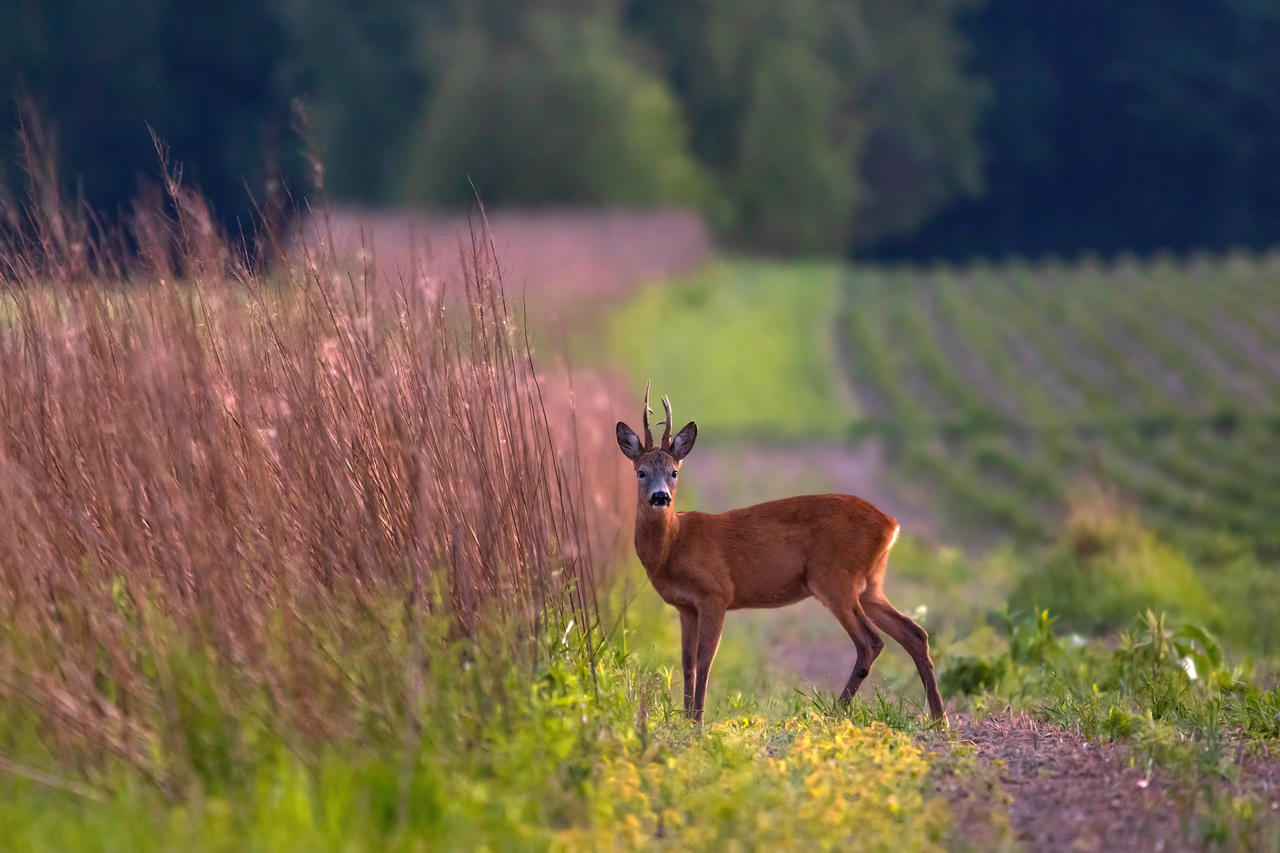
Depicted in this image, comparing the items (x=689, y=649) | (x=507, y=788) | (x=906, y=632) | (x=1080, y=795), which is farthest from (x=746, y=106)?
(x=507, y=788)

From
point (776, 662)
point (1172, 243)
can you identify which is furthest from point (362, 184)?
point (776, 662)

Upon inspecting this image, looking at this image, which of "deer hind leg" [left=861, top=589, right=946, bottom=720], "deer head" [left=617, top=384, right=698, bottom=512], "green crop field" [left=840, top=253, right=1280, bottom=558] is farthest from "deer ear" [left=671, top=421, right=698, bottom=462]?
"green crop field" [left=840, top=253, right=1280, bottom=558]

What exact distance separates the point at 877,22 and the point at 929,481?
175 feet

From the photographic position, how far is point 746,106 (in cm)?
6519

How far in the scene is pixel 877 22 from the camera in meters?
70.1

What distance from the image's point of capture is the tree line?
53969 millimetres

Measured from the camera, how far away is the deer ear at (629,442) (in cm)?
683

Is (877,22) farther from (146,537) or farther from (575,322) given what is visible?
(146,537)

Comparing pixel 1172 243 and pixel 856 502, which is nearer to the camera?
pixel 856 502

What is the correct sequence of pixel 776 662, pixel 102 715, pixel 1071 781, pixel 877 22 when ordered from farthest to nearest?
pixel 877 22, pixel 776 662, pixel 1071 781, pixel 102 715

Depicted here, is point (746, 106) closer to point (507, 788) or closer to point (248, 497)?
point (248, 497)

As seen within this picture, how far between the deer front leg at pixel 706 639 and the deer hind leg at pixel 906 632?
0.67 meters

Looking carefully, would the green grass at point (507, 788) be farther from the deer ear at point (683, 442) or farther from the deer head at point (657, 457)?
the deer ear at point (683, 442)

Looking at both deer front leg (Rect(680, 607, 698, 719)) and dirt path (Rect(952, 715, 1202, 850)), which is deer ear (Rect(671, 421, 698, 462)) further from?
dirt path (Rect(952, 715, 1202, 850))
